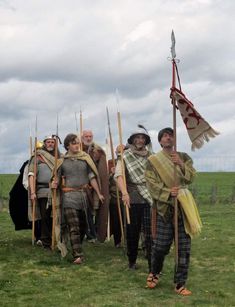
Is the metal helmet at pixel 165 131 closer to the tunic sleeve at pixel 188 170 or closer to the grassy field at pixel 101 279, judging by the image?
the tunic sleeve at pixel 188 170

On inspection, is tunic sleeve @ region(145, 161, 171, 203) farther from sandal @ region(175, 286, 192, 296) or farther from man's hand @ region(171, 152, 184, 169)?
sandal @ region(175, 286, 192, 296)

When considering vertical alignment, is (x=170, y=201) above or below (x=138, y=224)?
above

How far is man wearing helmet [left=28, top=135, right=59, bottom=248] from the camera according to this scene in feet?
31.5

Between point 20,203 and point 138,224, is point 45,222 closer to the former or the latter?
point 20,203

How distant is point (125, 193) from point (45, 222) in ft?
9.17

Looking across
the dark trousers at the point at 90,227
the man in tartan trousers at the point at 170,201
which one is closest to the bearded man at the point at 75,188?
the dark trousers at the point at 90,227

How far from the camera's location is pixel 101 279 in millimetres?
7445

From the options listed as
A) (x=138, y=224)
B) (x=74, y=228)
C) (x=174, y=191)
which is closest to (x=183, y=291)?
(x=174, y=191)

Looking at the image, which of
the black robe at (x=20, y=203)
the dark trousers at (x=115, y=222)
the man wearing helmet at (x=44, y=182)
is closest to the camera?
the man wearing helmet at (x=44, y=182)

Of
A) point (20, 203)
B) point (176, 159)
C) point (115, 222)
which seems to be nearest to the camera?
point (176, 159)

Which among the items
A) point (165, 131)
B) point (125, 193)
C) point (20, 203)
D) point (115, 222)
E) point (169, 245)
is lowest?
point (169, 245)

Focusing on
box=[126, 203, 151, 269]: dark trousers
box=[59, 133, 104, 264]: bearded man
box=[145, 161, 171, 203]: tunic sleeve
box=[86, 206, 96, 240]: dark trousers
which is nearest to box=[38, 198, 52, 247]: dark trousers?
box=[86, 206, 96, 240]: dark trousers

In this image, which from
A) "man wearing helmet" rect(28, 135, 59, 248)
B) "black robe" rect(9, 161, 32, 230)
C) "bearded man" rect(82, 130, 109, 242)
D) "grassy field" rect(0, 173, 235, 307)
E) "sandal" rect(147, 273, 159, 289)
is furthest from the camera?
"black robe" rect(9, 161, 32, 230)

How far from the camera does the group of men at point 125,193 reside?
6.55m
